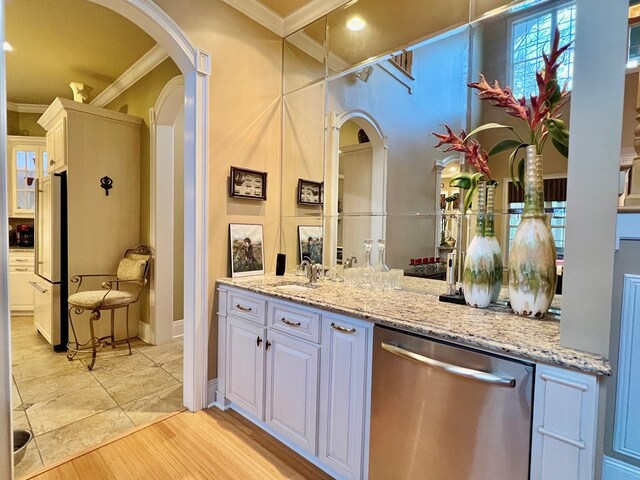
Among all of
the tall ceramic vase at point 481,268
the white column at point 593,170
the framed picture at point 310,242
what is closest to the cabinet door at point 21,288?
the framed picture at point 310,242

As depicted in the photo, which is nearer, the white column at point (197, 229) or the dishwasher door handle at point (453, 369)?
the dishwasher door handle at point (453, 369)

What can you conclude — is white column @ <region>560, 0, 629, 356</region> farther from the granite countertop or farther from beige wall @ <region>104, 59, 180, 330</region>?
beige wall @ <region>104, 59, 180, 330</region>

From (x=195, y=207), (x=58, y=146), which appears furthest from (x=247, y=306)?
(x=58, y=146)

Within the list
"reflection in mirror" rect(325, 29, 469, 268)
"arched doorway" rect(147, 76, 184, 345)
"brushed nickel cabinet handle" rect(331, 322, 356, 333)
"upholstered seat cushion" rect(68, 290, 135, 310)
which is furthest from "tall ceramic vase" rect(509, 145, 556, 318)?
"upholstered seat cushion" rect(68, 290, 135, 310)

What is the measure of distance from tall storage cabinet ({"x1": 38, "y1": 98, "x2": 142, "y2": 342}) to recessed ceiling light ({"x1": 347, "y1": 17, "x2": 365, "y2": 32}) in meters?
2.66

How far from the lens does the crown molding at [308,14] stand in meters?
2.46

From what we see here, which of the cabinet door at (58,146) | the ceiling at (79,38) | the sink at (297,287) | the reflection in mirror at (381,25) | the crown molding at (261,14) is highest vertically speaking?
the ceiling at (79,38)

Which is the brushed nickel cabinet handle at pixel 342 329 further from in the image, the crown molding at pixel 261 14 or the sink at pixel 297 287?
the crown molding at pixel 261 14

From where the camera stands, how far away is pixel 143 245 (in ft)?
11.9

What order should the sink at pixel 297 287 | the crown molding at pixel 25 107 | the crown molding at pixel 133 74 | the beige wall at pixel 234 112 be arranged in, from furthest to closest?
the crown molding at pixel 25 107 → the crown molding at pixel 133 74 → the beige wall at pixel 234 112 → the sink at pixel 297 287

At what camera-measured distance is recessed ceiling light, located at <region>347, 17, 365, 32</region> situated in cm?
237

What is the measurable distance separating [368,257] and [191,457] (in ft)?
5.35

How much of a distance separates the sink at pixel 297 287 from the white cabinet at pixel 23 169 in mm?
4859

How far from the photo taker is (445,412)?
4.02 ft
